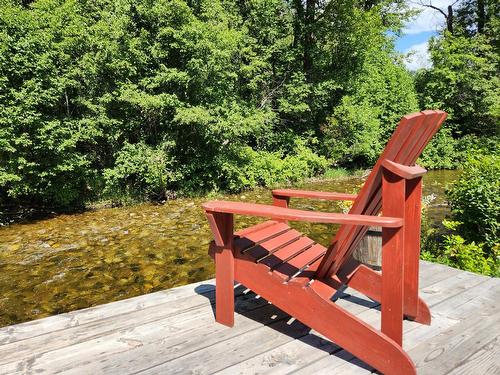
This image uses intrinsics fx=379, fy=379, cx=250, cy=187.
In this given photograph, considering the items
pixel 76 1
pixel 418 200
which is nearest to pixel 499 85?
pixel 76 1

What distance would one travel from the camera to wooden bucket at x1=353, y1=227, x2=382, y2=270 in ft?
13.1

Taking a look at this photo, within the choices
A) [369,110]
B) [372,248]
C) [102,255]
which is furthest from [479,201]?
[369,110]

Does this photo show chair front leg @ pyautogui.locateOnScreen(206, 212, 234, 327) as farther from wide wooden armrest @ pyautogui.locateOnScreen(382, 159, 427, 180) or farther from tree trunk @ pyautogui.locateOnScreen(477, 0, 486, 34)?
tree trunk @ pyautogui.locateOnScreen(477, 0, 486, 34)

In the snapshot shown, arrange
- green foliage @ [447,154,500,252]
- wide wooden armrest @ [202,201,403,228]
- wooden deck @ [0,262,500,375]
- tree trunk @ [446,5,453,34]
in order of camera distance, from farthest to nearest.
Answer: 1. tree trunk @ [446,5,453,34]
2. green foliage @ [447,154,500,252]
3. wooden deck @ [0,262,500,375]
4. wide wooden armrest @ [202,201,403,228]

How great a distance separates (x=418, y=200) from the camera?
7.36 feet

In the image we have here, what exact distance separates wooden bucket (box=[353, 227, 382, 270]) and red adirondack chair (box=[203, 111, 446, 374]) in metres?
1.38

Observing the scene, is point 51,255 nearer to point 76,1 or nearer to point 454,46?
point 76,1

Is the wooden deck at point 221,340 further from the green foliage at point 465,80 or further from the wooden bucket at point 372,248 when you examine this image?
the green foliage at point 465,80

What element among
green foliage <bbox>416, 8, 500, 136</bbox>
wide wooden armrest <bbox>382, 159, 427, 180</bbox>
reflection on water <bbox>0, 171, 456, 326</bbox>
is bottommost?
reflection on water <bbox>0, 171, 456, 326</bbox>

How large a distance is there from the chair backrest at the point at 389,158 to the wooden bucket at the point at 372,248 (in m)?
1.86

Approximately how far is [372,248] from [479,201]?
1.61 meters

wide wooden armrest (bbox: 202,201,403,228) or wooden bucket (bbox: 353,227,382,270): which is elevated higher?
wide wooden armrest (bbox: 202,201,403,228)

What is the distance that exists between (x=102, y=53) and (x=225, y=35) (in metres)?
3.26

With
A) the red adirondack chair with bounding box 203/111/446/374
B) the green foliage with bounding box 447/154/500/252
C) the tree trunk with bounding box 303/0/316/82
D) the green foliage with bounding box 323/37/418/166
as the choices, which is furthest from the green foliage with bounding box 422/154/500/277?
the tree trunk with bounding box 303/0/316/82
